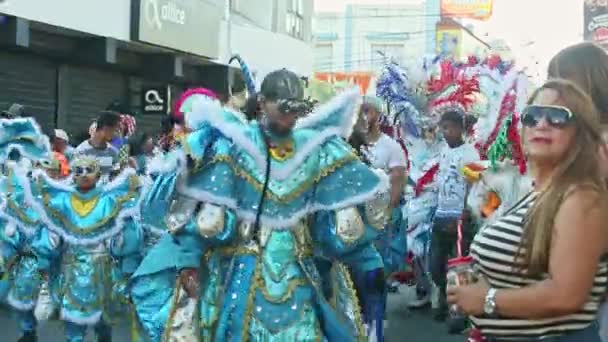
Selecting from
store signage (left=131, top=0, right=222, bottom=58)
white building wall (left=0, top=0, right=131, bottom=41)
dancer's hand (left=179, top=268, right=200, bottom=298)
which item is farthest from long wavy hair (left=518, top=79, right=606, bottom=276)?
store signage (left=131, top=0, right=222, bottom=58)

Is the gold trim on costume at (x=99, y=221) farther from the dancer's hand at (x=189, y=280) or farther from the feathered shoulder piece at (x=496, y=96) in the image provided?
the dancer's hand at (x=189, y=280)

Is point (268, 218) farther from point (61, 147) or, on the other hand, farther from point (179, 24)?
point (179, 24)

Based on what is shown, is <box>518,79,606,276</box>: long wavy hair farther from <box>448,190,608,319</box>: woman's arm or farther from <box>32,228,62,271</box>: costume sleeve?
<box>32,228,62,271</box>: costume sleeve

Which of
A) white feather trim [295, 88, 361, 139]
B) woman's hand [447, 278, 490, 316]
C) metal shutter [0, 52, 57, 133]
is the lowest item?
woman's hand [447, 278, 490, 316]

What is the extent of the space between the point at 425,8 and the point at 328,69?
26.5ft

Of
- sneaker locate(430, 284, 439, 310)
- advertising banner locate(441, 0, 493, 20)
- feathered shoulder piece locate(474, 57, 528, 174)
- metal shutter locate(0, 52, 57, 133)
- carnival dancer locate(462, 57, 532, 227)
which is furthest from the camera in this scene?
advertising banner locate(441, 0, 493, 20)

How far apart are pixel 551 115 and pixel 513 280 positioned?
45 centimetres

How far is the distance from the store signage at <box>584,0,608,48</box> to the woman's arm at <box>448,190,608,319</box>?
2055 cm

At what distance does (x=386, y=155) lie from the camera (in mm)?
7527

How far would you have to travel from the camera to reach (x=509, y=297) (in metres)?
2.56

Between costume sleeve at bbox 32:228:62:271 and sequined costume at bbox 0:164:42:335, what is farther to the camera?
sequined costume at bbox 0:164:42:335

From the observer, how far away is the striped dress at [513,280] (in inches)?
102

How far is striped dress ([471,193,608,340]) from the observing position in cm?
259

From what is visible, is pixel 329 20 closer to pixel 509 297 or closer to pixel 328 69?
pixel 328 69
